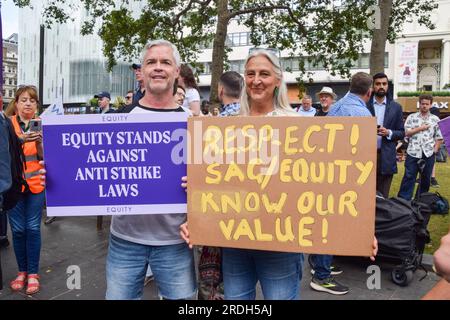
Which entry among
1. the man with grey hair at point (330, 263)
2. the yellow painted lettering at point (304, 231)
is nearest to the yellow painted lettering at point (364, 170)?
the yellow painted lettering at point (304, 231)

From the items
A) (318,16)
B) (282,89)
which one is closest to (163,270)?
(282,89)

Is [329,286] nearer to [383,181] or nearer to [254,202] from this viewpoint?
[383,181]

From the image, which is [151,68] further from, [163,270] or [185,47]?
[185,47]

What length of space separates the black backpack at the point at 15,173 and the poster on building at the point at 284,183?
71.5 inches

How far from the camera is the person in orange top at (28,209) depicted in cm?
356

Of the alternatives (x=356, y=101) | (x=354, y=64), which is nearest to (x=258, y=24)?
(x=356, y=101)

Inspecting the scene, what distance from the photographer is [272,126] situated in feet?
6.28

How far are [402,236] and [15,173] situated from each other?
3524 mm

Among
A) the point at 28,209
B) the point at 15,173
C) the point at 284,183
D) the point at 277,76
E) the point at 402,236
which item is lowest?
the point at 402,236

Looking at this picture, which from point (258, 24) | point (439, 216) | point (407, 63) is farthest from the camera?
point (407, 63)

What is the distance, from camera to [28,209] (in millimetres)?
3566

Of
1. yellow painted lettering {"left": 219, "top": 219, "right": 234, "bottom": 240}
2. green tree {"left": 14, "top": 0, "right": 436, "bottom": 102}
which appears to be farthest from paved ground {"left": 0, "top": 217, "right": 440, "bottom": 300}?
green tree {"left": 14, "top": 0, "right": 436, "bottom": 102}

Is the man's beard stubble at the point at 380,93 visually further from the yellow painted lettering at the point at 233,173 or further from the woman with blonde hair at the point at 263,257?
the yellow painted lettering at the point at 233,173

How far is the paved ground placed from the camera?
3.63 meters
